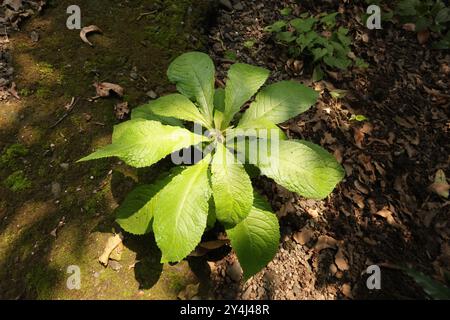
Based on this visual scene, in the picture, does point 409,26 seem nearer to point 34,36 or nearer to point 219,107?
point 219,107

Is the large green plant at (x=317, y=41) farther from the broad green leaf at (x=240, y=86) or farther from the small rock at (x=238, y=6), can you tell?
the broad green leaf at (x=240, y=86)

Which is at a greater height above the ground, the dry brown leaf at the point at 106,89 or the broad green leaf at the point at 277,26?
the broad green leaf at the point at 277,26

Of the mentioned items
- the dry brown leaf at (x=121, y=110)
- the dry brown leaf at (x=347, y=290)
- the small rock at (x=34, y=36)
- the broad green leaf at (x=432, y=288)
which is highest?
the small rock at (x=34, y=36)

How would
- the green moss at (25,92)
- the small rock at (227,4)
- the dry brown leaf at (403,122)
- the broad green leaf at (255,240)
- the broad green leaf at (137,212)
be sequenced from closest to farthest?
the broad green leaf at (255,240) < the broad green leaf at (137,212) < the green moss at (25,92) < the dry brown leaf at (403,122) < the small rock at (227,4)

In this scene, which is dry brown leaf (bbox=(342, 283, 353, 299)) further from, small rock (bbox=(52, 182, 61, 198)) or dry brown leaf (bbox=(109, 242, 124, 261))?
small rock (bbox=(52, 182, 61, 198))

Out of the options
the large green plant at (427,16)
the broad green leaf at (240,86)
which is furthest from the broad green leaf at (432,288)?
the large green plant at (427,16)

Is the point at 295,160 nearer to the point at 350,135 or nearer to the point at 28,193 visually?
the point at 350,135

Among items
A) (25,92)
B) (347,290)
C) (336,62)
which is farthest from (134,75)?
(347,290)
